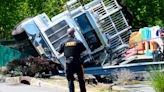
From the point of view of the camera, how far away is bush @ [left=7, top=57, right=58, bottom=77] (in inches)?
717

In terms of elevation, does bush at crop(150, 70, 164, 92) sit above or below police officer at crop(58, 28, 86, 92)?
below

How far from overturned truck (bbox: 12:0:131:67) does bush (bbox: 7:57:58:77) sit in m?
1.92

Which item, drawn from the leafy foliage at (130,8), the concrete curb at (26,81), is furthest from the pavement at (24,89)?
the leafy foliage at (130,8)

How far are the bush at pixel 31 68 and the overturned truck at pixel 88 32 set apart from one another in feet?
6.30

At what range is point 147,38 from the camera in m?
22.8

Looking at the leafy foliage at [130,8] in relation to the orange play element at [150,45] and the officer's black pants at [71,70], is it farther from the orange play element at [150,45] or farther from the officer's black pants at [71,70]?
the officer's black pants at [71,70]

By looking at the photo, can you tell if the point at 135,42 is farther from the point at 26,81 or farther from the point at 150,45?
the point at 26,81

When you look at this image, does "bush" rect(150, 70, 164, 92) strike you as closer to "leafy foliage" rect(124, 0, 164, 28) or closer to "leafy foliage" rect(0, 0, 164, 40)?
"leafy foliage" rect(0, 0, 164, 40)

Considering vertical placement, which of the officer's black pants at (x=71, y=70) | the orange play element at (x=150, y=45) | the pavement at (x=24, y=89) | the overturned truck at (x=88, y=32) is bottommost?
the pavement at (x=24, y=89)

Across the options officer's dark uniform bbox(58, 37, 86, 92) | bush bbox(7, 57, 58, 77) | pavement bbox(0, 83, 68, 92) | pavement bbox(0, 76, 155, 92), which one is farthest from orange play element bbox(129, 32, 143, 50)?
officer's dark uniform bbox(58, 37, 86, 92)

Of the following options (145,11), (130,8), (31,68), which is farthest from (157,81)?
(130,8)

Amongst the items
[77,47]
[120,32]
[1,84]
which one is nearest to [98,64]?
[120,32]

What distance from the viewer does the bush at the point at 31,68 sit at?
18203mm

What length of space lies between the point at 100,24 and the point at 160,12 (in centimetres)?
1335
